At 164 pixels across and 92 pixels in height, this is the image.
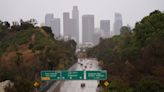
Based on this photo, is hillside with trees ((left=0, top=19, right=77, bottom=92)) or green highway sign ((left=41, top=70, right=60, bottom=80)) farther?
hillside with trees ((left=0, top=19, right=77, bottom=92))

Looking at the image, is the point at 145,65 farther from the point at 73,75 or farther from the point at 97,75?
the point at 73,75

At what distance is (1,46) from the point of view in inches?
2926

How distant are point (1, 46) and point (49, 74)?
39.5 meters

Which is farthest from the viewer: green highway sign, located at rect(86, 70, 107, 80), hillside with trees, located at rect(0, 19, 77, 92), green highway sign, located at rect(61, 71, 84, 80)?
hillside with trees, located at rect(0, 19, 77, 92)

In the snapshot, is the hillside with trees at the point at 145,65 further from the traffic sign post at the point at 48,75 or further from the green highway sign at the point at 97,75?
the traffic sign post at the point at 48,75

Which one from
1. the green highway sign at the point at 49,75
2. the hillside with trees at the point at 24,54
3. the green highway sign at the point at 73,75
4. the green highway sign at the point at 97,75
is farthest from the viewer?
the hillside with trees at the point at 24,54

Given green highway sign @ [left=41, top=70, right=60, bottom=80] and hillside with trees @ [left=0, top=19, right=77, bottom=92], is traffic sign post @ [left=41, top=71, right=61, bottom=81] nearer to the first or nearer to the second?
green highway sign @ [left=41, top=70, right=60, bottom=80]

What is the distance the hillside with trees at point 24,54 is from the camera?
148 feet

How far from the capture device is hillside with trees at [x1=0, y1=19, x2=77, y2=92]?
45106 mm

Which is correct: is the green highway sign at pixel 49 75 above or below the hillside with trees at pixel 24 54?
below

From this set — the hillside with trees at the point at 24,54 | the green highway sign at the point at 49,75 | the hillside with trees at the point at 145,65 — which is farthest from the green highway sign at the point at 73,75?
the hillside with trees at the point at 145,65

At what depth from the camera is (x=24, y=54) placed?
63219 mm

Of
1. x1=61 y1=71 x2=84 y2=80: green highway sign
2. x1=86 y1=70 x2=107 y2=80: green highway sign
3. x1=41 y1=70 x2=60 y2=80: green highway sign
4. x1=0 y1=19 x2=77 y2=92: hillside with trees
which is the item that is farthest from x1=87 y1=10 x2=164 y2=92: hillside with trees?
x1=0 y1=19 x2=77 y2=92: hillside with trees

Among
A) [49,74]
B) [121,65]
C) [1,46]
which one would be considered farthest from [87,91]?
[1,46]
